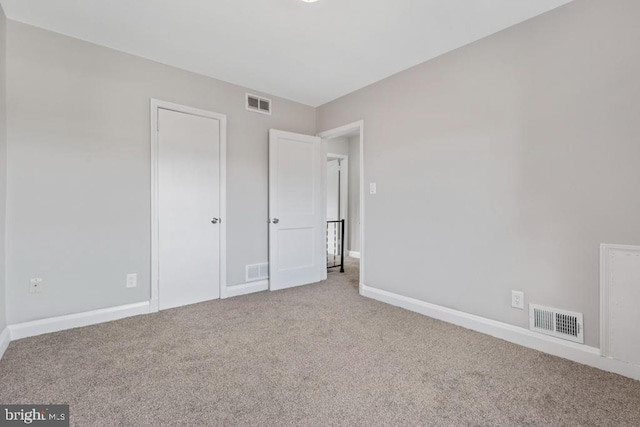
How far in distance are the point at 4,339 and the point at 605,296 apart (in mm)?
4182

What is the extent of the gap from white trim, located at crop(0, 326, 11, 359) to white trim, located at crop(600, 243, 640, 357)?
13.3 feet

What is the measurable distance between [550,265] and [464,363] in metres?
0.96

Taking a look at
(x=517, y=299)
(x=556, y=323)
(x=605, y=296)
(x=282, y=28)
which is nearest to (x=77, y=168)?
(x=282, y=28)

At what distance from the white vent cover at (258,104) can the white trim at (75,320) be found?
2470 mm

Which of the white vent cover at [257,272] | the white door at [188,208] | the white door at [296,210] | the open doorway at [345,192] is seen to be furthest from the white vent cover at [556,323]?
the open doorway at [345,192]

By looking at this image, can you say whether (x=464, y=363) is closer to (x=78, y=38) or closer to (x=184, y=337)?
(x=184, y=337)

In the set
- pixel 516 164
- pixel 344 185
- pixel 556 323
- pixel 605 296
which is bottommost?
pixel 556 323

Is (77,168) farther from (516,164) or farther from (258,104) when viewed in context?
(516,164)

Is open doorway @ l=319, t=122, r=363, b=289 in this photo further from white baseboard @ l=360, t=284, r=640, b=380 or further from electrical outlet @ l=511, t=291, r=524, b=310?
electrical outlet @ l=511, t=291, r=524, b=310

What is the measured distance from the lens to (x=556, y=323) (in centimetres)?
210

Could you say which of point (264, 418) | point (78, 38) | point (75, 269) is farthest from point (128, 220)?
point (264, 418)

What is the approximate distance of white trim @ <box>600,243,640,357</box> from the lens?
6.20 ft

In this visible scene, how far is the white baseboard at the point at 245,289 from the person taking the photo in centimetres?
343

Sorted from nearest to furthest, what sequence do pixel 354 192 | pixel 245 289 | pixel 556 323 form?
pixel 556 323 < pixel 245 289 < pixel 354 192
